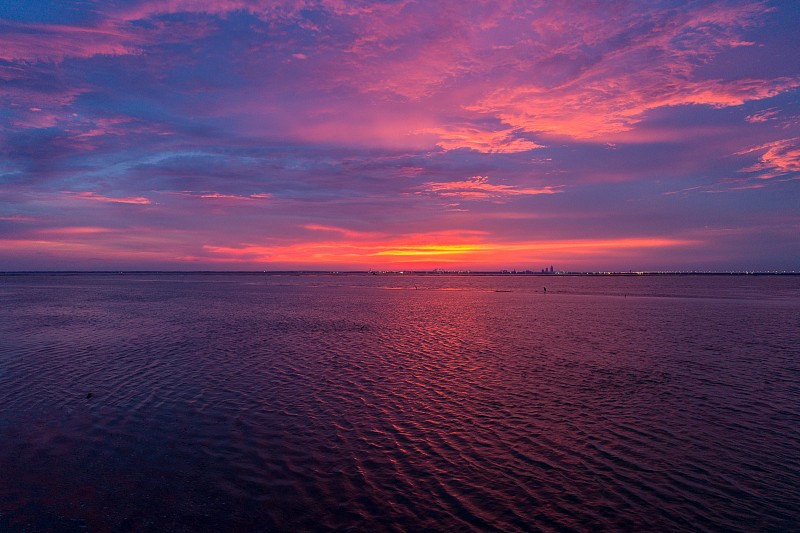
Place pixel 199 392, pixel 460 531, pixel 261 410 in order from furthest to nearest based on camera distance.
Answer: pixel 199 392 < pixel 261 410 < pixel 460 531

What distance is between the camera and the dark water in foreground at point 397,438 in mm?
→ 12633

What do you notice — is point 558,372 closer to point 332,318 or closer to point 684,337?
point 684,337

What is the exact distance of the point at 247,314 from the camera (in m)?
68.9

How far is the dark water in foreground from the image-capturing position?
12.6m

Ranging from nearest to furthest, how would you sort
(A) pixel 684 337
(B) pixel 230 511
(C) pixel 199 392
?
(B) pixel 230 511 → (C) pixel 199 392 → (A) pixel 684 337

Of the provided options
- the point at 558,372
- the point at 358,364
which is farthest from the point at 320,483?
the point at 558,372

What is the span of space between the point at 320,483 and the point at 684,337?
1727 inches

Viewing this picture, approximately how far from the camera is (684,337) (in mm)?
45094

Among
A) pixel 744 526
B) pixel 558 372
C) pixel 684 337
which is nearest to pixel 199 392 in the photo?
pixel 558 372

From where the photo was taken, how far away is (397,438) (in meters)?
18.1

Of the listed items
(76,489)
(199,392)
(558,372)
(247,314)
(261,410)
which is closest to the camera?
(76,489)

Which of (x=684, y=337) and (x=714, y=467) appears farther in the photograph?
(x=684, y=337)

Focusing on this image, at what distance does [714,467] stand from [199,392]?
2370cm

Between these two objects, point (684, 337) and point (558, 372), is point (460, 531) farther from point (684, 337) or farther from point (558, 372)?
point (684, 337)
